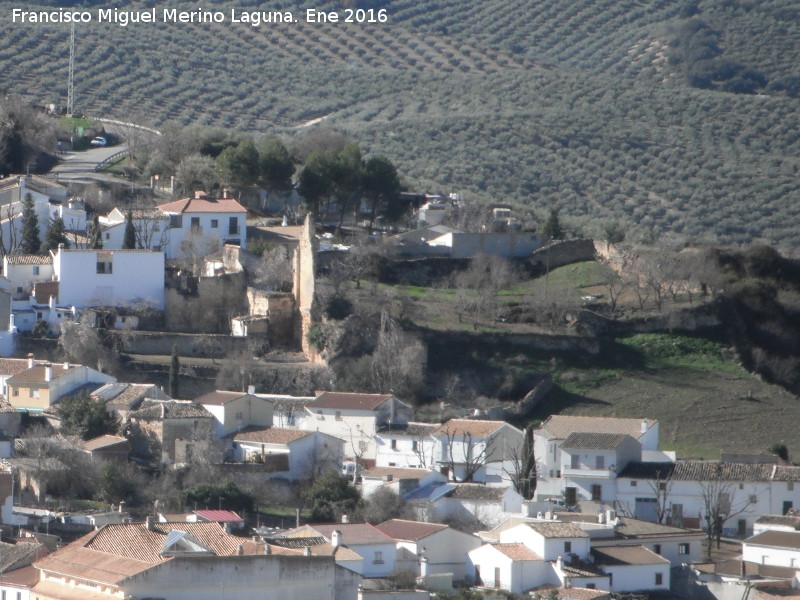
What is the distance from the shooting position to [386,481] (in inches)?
1810

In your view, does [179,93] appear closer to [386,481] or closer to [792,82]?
[792,82]

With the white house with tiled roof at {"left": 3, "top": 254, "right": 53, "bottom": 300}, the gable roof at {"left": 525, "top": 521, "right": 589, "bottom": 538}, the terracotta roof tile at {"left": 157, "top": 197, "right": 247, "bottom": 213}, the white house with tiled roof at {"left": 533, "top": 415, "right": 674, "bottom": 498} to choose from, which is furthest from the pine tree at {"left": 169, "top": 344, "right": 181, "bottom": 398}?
the gable roof at {"left": 525, "top": 521, "right": 589, "bottom": 538}

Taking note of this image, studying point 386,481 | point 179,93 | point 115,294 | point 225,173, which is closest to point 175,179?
point 225,173

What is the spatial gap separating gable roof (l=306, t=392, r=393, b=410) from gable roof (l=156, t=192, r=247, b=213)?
10.4m

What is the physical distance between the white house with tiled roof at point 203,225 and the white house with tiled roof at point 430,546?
16953mm

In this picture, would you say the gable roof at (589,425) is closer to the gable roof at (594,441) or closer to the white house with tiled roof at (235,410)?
the gable roof at (594,441)

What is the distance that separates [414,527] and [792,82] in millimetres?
63616

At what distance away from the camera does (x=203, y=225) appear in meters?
58.3

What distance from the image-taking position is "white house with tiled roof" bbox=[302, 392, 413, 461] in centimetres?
4884

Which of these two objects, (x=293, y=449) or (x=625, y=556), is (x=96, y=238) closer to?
(x=293, y=449)

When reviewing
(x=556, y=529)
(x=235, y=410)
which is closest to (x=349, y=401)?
(x=235, y=410)

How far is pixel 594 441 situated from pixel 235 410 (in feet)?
28.6

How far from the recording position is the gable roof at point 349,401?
49.1 meters

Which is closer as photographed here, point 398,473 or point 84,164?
point 398,473
